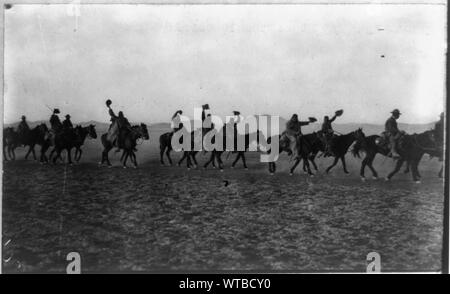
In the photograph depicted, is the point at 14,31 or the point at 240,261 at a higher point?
the point at 14,31

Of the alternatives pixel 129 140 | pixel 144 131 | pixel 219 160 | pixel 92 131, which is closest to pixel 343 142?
pixel 219 160

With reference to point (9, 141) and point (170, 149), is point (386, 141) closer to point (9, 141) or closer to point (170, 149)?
point (170, 149)

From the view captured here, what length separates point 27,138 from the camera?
13.0 feet

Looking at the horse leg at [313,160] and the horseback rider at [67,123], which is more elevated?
the horseback rider at [67,123]

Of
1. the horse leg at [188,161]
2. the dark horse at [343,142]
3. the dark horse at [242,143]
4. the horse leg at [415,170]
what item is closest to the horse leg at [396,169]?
the horse leg at [415,170]

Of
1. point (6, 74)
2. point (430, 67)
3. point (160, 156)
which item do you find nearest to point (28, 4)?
point (6, 74)

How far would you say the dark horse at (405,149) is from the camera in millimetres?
3949

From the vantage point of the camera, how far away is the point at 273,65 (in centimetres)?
394

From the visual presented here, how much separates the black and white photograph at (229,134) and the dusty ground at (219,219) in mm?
13

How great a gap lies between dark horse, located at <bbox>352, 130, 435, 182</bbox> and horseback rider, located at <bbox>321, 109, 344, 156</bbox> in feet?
0.77

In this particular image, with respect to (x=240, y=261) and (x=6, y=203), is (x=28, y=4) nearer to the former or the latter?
(x=6, y=203)

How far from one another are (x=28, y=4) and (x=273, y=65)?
7.41 feet

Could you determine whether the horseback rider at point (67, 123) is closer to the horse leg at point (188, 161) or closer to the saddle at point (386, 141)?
the horse leg at point (188, 161)

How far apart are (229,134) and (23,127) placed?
187 cm
